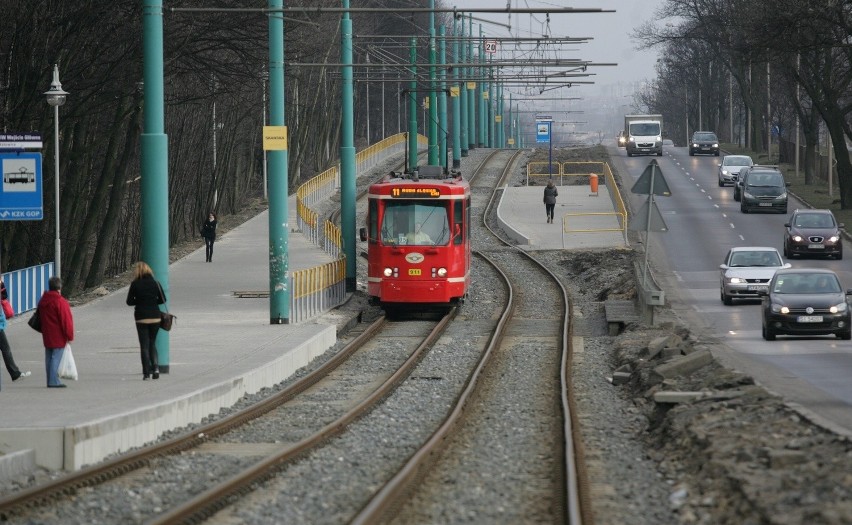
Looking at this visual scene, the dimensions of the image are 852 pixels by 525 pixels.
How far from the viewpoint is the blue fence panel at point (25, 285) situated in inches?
1229

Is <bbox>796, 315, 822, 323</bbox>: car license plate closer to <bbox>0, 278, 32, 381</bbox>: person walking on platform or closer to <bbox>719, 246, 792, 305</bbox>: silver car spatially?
<bbox>719, 246, 792, 305</bbox>: silver car

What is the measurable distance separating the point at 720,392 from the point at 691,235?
38.6 meters

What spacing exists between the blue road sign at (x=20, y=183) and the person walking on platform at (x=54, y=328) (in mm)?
2998

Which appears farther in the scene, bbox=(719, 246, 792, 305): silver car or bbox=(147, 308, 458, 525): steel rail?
bbox=(719, 246, 792, 305): silver car

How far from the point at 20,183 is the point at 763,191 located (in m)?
46.0

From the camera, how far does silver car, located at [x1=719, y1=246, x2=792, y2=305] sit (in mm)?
36344

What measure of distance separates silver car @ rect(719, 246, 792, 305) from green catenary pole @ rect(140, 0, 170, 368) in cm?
1856

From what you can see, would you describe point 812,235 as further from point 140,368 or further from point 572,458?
point 572,458

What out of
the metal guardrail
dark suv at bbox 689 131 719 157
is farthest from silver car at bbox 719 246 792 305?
dark suv at bbox 689 131 719 157

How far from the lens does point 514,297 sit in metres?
38.2

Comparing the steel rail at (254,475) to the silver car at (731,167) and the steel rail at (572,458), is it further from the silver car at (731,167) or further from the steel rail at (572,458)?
the silver car at (731,167)

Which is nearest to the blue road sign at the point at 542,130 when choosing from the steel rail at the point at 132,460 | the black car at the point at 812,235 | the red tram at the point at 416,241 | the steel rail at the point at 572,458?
the black car at the point at 812,235

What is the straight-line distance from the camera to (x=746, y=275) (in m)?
36.6

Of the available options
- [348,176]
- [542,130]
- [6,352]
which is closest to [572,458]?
[6,352]
